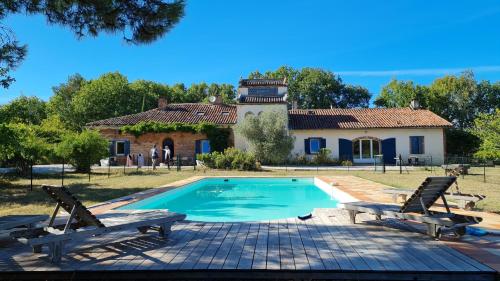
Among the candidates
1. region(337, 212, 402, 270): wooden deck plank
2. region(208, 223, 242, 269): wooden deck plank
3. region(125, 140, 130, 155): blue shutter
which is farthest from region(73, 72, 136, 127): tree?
region(337, 212, 402, 270): wooden deck plank

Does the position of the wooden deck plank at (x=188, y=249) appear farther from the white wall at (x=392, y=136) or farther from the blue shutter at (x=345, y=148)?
the blue shutter at (x=345, y=148)

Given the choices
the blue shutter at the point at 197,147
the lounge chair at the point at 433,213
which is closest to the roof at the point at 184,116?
the blue shutter at the point at 197,147

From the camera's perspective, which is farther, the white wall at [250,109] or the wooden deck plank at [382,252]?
the white wall at [250,109]

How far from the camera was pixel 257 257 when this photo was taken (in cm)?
422

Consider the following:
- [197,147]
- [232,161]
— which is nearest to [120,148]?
[197,147]

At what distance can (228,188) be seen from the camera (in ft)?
50.5

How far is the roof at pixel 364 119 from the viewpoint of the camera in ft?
89.1

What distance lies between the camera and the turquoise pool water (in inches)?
391

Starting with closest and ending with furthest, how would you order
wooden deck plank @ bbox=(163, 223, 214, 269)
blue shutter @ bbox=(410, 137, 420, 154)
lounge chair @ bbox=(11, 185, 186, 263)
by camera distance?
wooden deck plank @ bbox=(163, 223, 214, 269) → lounge chair @ bbox=(11, 185, 186, 263) → blue shutter @ bbox=(410, 137, 420, 154)

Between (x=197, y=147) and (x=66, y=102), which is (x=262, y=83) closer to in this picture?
(x=197, y=147)

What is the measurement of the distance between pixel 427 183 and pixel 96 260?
4042mm

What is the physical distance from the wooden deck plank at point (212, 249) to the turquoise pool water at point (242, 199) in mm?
3362

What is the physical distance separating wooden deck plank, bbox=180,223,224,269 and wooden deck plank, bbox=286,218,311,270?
41.6 inches

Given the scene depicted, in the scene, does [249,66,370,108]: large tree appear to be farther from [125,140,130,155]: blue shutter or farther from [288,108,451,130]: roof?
[125,140,130,155]: blue shutter
